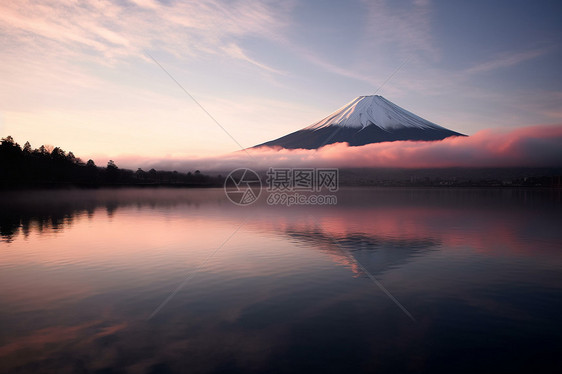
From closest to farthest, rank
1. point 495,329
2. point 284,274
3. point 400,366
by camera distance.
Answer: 1. point 400,366
2. point 495,329
3. point 284,274

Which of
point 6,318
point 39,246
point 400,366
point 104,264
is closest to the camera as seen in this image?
point 400,366

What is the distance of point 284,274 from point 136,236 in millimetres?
24555

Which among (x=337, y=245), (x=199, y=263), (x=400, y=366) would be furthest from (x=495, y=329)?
(x=337, y=245)

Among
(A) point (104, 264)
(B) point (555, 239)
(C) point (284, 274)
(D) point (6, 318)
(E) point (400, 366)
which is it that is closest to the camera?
(E) point (400, 366)

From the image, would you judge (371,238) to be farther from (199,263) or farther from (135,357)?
(135,357)

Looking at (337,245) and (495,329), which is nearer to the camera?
(495,329)

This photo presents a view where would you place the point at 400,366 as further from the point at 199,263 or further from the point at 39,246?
the point at 39,246

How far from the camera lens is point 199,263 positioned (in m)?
27.0

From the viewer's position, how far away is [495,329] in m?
14.2

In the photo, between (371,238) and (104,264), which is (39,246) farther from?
(371,238)

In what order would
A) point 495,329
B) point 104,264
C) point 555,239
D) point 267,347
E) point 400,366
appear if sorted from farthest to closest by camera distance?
point 555,239, point 104,264, point 495,329, point 267,347, point 400,366

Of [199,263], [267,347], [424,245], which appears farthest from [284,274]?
[424,245]

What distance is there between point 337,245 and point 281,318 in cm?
2076

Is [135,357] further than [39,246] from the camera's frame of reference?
No
